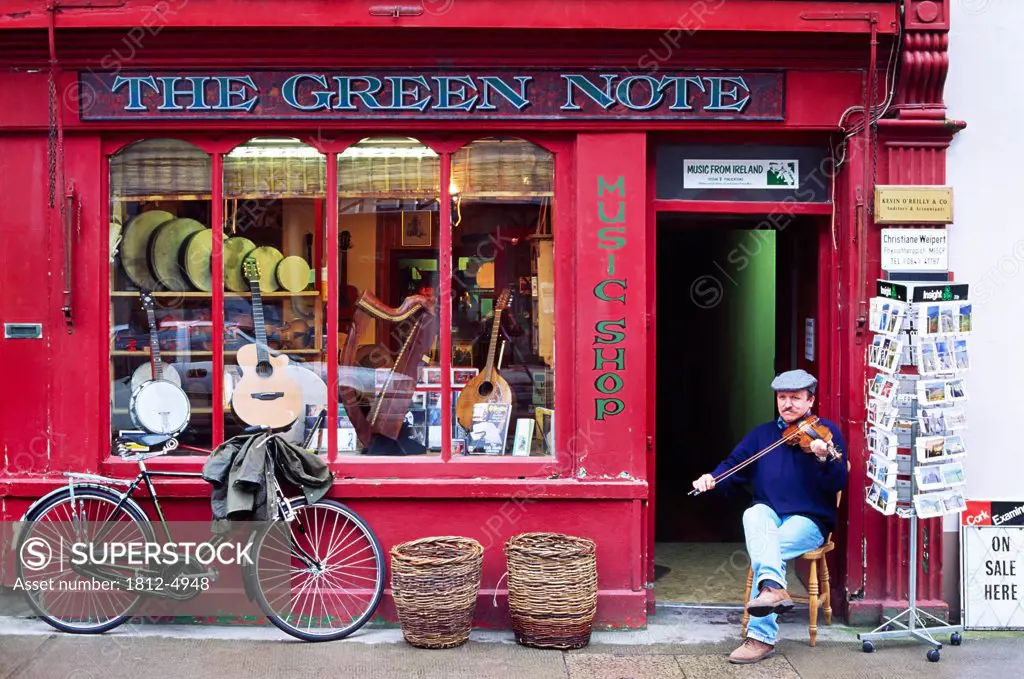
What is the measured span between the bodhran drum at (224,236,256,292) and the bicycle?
1.03 m

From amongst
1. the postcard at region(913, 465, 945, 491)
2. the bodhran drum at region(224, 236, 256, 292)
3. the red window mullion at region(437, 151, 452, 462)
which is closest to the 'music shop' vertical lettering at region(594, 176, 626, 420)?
the red window mullion at region(437, 151, 452, 462)

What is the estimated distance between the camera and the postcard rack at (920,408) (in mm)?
6656

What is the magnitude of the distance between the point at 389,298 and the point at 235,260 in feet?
3.46

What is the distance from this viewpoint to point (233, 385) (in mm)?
7555

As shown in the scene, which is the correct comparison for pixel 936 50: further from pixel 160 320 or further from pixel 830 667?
pixel 160 320

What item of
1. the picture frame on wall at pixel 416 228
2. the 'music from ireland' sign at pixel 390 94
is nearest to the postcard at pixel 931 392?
the 'music from ireland' sign at pixel 390 94

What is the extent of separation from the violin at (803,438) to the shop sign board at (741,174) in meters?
1.64

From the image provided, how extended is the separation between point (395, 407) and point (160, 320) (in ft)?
5.46

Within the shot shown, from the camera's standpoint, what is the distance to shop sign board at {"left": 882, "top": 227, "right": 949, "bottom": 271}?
284 inches

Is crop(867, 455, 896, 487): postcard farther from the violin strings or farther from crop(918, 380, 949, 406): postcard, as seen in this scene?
the violin strings

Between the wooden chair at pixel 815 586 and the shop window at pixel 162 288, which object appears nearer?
the wooden chair at pixel 815 586

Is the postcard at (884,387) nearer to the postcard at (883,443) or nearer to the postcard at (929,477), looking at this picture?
the postcard at (883,443)

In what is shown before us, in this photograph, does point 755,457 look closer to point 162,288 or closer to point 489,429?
point 489,429

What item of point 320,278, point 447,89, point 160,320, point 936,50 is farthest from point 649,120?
point 160,320
